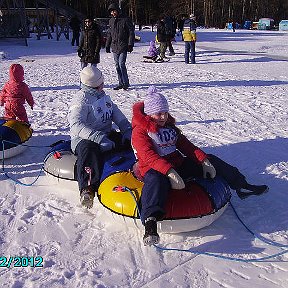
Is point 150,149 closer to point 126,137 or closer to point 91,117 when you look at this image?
point 126,137

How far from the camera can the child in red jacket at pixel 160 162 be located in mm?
3174

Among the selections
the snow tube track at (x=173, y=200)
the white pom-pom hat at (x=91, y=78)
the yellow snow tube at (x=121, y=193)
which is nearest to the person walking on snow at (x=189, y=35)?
the white pom-pom hat at (x=91, y=78)

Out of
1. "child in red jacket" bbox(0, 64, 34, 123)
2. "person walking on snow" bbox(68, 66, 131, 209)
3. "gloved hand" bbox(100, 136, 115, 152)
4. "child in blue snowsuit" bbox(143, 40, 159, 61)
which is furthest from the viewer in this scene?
"child in blue snowsuit" bbox(143, 40, 159, 61)

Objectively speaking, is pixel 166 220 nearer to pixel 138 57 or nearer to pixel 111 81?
pixel 111 81

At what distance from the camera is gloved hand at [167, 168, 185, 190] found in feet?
10.8

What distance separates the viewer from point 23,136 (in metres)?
5.15

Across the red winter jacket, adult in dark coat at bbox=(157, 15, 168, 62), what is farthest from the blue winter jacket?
adult in dark coat at bbox=(157, 15, 168, 62)

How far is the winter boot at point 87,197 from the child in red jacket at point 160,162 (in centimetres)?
50

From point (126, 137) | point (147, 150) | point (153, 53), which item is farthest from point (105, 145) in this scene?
point (153, 53)

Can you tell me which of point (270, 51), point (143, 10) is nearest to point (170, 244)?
point (270, 51)

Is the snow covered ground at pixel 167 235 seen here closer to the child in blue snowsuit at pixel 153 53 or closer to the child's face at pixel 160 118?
the child's face at pixel 160 118

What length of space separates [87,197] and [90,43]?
604 centimetres

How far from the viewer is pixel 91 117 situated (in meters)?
4.32

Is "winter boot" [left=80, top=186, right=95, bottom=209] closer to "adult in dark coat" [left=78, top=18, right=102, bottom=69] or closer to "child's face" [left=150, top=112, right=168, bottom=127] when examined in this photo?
"child's face" [left=150, top=112, right=168, bottom=127]
